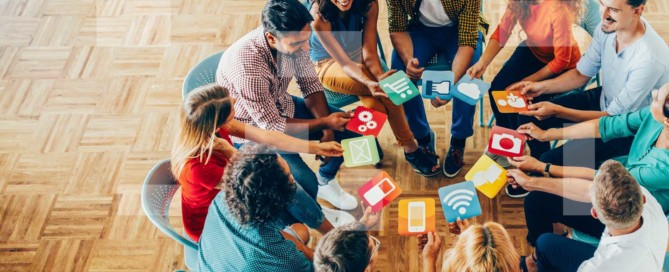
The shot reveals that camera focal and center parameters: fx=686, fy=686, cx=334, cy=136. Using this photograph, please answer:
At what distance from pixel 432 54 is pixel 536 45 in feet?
1.92

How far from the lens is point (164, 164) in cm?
307

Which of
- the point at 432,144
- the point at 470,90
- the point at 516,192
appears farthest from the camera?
the point at 432,144

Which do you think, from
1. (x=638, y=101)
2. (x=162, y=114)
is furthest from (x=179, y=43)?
(x=638, y=101)

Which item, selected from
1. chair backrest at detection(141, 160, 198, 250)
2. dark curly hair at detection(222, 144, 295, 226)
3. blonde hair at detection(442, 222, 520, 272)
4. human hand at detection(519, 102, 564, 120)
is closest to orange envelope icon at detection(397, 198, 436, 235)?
blonde hair at detection(442, 222, 520, 272)

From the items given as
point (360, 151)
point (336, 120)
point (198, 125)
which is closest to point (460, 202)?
point (360, 151)

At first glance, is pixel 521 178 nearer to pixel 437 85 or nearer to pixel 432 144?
pixel 437 85

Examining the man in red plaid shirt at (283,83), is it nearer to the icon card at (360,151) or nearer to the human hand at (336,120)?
the human hand at (336,120)

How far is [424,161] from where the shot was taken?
4.07 m

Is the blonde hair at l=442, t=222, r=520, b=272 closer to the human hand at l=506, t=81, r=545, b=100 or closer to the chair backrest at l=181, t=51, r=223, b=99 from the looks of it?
the human hand at l=506, t=81, r=545, b=100

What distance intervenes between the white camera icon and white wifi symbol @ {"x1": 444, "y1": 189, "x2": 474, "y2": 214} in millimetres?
322

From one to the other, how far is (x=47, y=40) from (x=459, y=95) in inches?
127

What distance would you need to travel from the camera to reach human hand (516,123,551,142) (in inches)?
138

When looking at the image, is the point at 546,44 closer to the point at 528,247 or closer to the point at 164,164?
the point at 528,247

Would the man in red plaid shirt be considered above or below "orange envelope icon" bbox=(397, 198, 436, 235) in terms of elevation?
above
